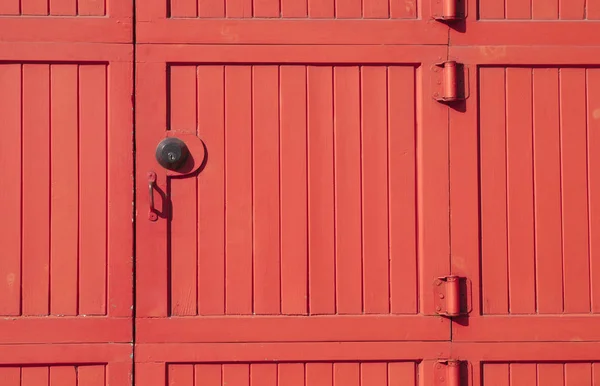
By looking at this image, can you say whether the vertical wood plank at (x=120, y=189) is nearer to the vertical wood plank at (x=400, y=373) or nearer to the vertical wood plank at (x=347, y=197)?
the vertical wood plank at (x=347, y=197)

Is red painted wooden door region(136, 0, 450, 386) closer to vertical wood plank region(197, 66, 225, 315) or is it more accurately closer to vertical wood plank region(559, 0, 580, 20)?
vertical wood plank region(197, 66, 225, 315)

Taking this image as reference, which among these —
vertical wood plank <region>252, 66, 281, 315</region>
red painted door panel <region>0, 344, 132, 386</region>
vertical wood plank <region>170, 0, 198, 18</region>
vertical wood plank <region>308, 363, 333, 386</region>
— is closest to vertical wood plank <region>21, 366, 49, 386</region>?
red painted door panel <region>0, 344, 132, 386</region>

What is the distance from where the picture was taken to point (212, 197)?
2.79 metres

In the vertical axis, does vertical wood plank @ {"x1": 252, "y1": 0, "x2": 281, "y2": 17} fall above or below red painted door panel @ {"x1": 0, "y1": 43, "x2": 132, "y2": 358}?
above

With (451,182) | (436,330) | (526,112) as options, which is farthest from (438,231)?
(526,112)

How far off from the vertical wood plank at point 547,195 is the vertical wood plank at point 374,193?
0.56m

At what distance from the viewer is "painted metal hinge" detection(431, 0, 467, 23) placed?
111 inches

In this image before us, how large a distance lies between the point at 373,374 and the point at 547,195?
92 cm

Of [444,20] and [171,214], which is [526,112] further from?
[171,214]

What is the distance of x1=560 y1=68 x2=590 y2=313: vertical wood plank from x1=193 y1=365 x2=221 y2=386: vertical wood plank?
1299mm

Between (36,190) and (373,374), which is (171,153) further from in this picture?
(373,374)

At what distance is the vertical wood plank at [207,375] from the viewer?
278cm

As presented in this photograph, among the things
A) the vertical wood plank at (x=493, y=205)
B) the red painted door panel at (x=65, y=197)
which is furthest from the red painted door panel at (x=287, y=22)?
the vertical wood plank at (x=493, y=205)

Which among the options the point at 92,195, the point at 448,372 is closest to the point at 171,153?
the point at 92,195
